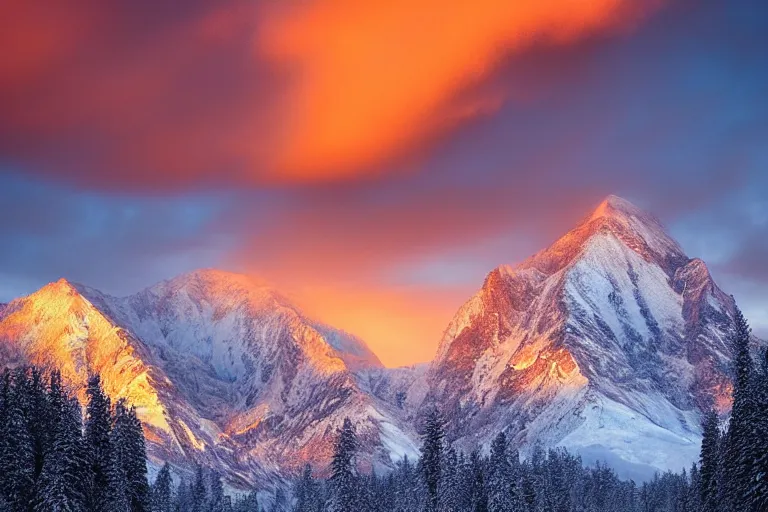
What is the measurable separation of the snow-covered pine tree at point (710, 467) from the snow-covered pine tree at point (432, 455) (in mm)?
40472

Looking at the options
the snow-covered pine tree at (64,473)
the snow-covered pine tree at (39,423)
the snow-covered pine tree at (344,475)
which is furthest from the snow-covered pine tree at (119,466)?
the snow-covered pine tree at (344,475)

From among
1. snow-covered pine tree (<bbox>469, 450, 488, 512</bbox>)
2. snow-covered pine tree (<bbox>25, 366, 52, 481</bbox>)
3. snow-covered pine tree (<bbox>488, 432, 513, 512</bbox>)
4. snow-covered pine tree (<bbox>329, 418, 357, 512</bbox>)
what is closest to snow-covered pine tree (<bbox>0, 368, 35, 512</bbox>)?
snow-covered pine tree (<bbox>25, 366, 52, 481</bbox>)

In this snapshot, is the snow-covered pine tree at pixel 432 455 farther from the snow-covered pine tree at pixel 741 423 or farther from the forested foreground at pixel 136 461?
the snow-covered pine tree at pixel 741 423

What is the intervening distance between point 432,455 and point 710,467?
145 ft

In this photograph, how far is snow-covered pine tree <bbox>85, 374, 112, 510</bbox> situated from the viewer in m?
126

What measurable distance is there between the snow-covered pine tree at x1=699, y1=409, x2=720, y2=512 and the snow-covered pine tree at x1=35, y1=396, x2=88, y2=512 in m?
86.8

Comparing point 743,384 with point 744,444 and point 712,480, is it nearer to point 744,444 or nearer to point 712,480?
point 744,444

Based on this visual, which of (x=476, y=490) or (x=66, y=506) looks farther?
(x=476, y=490)

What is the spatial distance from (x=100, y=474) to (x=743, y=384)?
258 feet

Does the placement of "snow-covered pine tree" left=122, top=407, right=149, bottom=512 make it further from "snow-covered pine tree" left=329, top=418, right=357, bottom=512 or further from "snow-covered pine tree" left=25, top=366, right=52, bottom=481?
"snow-covered pine tree" left=329, top=418, right=357, bottom=512

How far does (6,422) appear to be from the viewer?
12425cm

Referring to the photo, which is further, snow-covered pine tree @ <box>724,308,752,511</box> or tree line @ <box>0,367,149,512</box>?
tree line @ <box>0,367,149,512</box>

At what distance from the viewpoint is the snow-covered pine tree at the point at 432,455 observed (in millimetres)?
138250

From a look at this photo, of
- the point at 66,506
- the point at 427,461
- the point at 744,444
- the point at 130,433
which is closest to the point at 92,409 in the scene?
the point at 130,433
